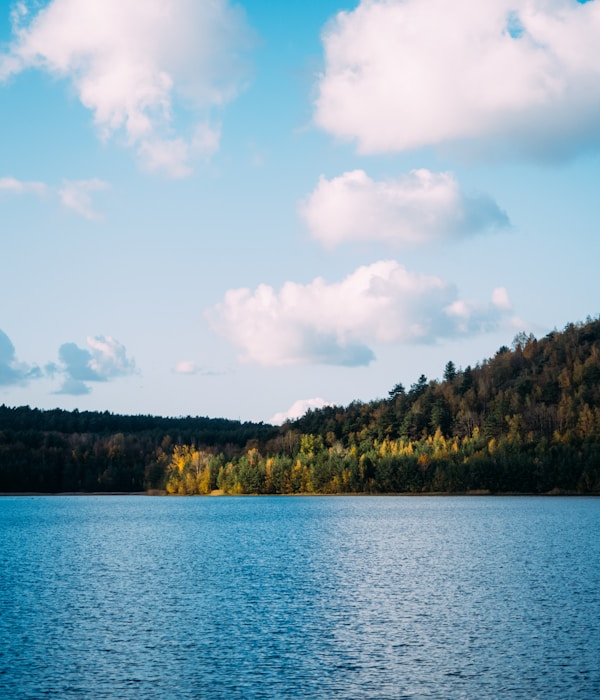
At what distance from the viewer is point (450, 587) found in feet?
183

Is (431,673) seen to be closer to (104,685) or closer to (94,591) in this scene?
(104,685)

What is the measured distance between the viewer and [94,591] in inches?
2160

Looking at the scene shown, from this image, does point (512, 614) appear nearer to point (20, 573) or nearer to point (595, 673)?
point (595, 673)

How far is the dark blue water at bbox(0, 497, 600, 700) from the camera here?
102 feet

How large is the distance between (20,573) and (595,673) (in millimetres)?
47212

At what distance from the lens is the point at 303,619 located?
145 feet

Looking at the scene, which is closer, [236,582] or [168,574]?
[236,582]

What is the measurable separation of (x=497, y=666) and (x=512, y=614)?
1206 cm

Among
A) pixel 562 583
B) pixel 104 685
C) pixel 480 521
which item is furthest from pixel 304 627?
pixel 480 521

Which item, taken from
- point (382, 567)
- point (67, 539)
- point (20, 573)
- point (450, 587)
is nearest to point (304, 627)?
point (450, 587)

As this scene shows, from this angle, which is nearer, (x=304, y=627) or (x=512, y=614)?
(x=304, y=627)

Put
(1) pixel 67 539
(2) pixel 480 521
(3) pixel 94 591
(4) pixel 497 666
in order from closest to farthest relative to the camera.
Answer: (4) pixel 497 666 → (3) pixel 94 591 → (1) pixel 67 539 → (2) pixel 480 521

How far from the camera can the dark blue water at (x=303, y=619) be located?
1228 inches

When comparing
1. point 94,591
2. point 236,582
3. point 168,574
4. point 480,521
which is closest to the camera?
point 94,591
